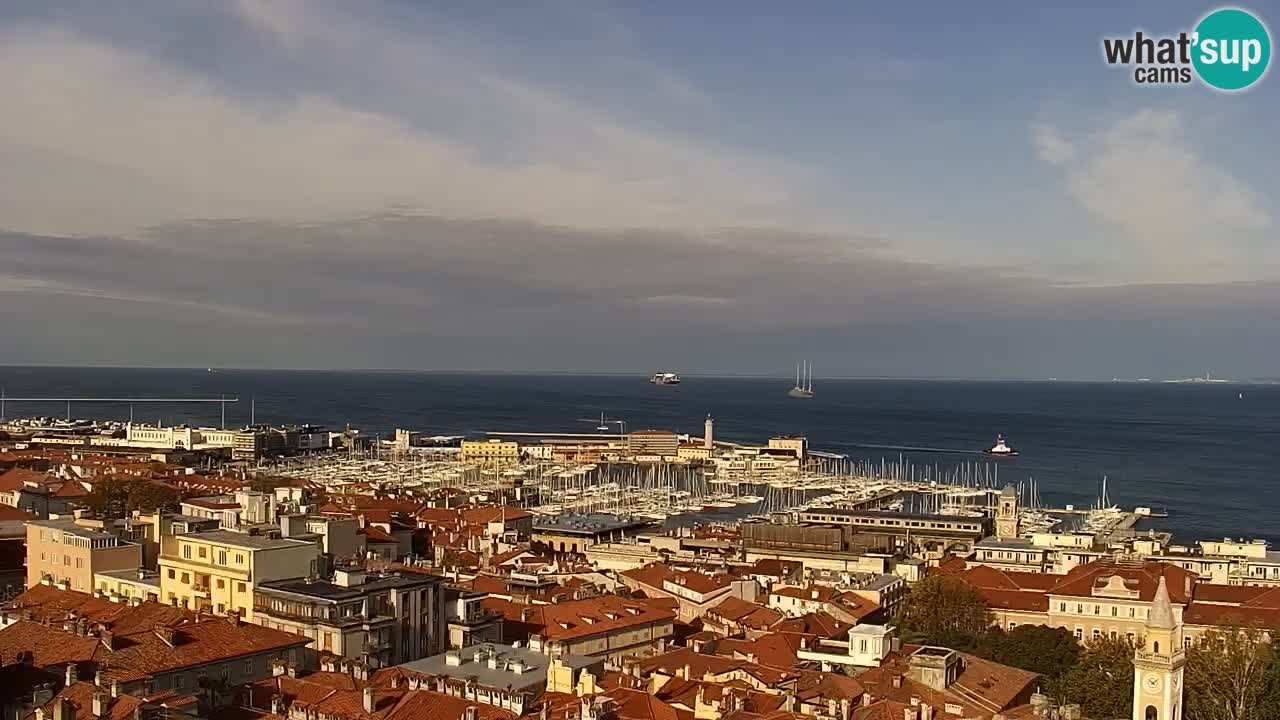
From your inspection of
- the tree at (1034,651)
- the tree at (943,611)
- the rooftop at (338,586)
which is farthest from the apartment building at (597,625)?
the tree at (1034,651)

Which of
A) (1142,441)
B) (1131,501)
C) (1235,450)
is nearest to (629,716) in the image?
(1131,501)

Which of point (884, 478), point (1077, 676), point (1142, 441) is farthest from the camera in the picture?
point (1142, 441)

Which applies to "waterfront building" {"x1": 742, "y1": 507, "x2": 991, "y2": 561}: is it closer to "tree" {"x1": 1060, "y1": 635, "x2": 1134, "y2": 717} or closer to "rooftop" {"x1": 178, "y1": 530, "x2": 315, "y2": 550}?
"tree" {"x1": 1060, "y1": 635, "x2": 1134, "y2": 717}

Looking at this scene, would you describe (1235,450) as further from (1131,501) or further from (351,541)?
(351,541)

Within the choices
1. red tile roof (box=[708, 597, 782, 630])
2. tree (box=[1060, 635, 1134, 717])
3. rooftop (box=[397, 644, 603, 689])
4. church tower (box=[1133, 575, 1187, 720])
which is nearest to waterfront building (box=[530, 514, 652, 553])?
red tile roof (box=[708, 597, 782, 630])

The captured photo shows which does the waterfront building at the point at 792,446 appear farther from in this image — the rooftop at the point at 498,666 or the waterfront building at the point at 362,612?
the rooftop at the point at 498,666

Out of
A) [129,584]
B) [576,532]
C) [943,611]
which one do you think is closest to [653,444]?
[576,532]
